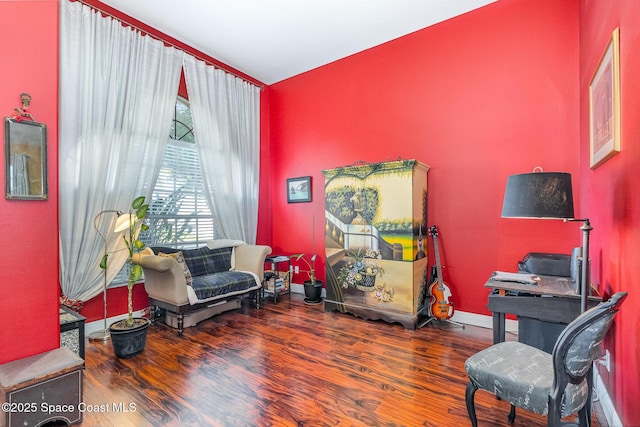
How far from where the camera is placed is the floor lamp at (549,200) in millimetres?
1664

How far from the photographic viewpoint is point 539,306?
190 cm

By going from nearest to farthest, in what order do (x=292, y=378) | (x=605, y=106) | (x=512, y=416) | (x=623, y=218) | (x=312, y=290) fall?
1. (x=623, y=218)
2. (x=512, y=416)
3. (x=605, y=106)
4. (x=292, y=378)
5. (x=312, y=290)

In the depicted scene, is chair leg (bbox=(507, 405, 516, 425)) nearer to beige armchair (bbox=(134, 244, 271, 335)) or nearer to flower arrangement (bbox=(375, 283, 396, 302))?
flower arrangement (bbox=(375, 283, 396, 302))

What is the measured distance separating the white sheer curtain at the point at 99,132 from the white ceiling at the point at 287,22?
0.42 meters

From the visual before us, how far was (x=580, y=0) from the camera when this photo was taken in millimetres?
2658

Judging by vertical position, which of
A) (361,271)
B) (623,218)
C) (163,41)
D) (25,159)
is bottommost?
(361,271)

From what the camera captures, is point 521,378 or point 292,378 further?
point 292,378

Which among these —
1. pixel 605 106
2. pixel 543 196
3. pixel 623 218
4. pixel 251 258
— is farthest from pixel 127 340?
pixel 605 106

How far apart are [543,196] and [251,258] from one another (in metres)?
3.18

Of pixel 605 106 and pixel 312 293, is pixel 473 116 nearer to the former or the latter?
pixel 605 106

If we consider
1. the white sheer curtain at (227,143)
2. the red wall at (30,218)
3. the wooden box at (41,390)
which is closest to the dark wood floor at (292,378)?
the wooden box at (41,390)

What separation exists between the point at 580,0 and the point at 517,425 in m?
3.52

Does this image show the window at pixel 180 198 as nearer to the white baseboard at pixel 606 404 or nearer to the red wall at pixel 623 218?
the red wall at pixel 623 218

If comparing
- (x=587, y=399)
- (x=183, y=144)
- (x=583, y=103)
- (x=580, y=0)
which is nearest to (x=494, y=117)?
(x=583, y=103)
